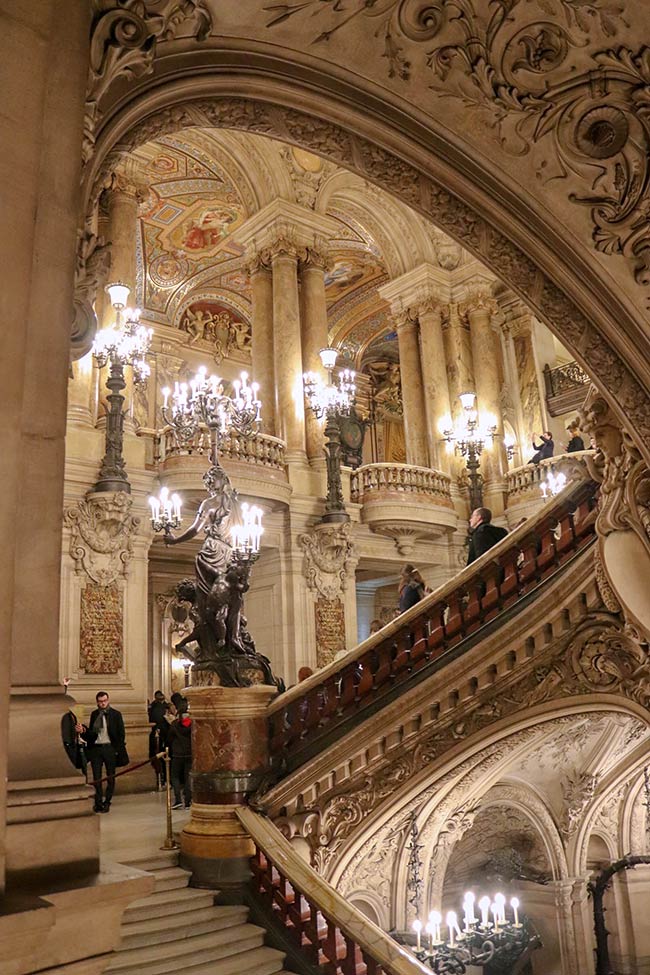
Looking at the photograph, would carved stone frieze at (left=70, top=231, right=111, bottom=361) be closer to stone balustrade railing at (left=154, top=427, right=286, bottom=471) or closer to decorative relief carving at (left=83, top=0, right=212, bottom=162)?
decorative relief carving at (left=83, top=0, right=212, bottom=162)

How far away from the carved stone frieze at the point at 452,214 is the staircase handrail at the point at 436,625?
2572 mm

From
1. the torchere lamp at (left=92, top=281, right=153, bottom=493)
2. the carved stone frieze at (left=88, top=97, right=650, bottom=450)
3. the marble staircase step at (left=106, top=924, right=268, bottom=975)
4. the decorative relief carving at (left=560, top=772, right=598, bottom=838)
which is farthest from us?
the torchere lamp at (left=92, top=281, right=153, bottom=493)

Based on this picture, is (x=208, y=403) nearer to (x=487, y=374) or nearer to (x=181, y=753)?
(x=181, y=753)

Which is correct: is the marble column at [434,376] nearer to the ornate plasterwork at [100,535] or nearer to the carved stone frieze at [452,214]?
the ornate plasterwork at [100,535]

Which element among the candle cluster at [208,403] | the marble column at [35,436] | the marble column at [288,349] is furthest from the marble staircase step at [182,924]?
the marble column at [288,349]

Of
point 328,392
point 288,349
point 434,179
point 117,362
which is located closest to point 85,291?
point 434,179

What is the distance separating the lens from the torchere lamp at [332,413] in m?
14.1

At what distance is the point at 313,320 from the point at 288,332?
751mm

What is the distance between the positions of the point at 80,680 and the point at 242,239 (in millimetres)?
9509

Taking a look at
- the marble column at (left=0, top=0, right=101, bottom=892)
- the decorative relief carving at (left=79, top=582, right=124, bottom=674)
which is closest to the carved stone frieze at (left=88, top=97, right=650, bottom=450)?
the marble column at (left=0, top=0, right=101, bottom=892)

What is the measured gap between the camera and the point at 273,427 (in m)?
15.3

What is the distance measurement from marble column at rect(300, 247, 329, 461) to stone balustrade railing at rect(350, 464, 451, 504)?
1050 millimetres

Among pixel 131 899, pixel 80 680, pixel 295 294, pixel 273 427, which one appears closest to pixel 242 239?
pixel 295 294

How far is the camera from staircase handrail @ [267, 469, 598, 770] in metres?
6.68
